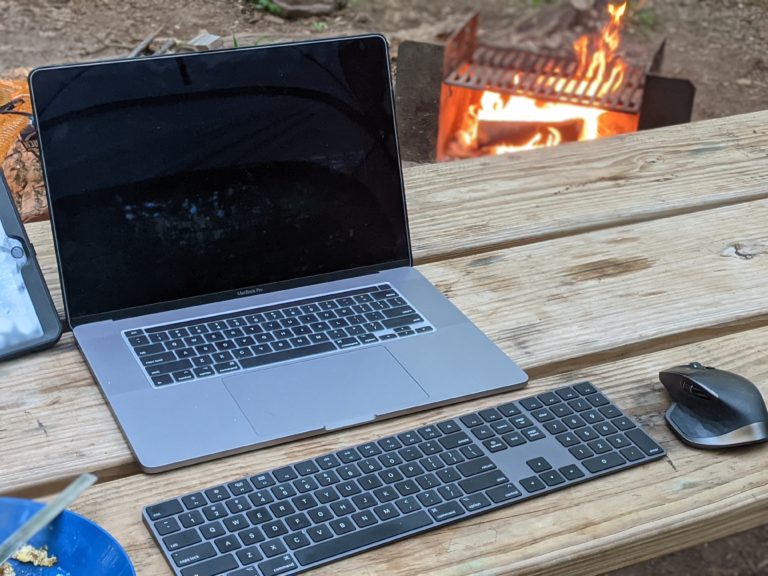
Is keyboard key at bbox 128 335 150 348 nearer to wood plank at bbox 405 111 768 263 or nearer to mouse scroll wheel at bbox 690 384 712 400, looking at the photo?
wood plank at bbox 405 111 768 263

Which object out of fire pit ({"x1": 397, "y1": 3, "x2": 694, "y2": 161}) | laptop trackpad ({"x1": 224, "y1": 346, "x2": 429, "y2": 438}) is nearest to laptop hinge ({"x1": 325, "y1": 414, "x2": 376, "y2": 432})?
laptop trackpad ({"x1": 224, "y1": 346, "x2": 429, "y2": 438})

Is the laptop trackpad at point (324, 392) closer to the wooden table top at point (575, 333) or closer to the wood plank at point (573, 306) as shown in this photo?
the wooden table top at point (575, 333)

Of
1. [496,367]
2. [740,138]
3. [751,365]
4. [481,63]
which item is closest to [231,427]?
[496,367]

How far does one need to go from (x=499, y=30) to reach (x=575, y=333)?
2736 millimetres

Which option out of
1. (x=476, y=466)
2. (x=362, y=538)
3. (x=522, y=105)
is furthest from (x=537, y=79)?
(x=362, y=538)

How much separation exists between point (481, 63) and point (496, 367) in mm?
1772

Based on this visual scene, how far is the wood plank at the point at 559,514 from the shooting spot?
29.8 inches

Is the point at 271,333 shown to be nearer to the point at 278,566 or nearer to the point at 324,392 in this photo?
the point at 324,392

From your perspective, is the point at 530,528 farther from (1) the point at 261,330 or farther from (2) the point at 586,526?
(1) the point at 261,330

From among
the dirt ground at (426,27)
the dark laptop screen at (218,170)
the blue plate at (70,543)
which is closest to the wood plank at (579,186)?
the dark laptop screen at (218,170)

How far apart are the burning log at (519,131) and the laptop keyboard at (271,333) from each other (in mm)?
1479

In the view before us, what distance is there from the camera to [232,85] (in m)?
1.06

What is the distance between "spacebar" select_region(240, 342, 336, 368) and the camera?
0.97 meters

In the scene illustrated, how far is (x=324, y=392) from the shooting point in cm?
94
